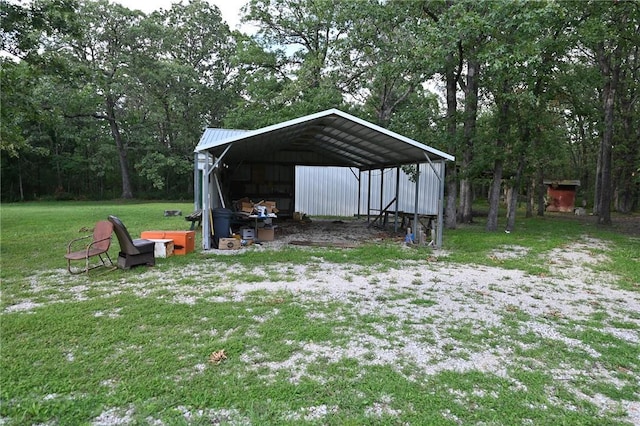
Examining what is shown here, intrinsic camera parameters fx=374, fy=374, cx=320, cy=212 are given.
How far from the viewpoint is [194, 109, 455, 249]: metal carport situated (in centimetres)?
766

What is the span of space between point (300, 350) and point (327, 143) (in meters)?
9.56

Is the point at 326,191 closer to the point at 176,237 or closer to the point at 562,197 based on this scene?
the point at 176,237

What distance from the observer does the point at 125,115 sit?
26.4 m

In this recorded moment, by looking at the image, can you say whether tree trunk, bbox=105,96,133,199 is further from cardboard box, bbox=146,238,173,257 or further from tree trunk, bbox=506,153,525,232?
tree trunk, bbox=506,153,525,232

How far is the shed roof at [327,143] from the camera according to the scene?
7.73 metres

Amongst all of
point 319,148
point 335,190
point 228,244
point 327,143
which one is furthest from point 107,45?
point 228,244

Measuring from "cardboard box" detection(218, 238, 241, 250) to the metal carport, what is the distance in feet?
0.85

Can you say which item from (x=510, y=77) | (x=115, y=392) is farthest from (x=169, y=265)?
(x=510, y=77)

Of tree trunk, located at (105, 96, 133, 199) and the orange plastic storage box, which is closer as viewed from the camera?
the orange plastic storage box

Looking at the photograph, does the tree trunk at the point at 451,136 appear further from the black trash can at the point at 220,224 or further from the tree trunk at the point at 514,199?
the black trash can at the point at 220,224

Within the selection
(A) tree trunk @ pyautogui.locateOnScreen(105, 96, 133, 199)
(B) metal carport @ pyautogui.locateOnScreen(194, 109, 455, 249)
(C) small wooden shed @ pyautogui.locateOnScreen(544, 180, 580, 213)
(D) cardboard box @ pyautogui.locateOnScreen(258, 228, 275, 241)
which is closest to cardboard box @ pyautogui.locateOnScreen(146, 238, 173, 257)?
(B) metal carport @ pyautogui.locateOnScreen(194, 109, 455, 249)

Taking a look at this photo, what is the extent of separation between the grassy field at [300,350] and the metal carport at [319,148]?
2.96 meters

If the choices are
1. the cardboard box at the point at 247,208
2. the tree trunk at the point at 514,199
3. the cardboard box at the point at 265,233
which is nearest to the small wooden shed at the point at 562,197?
the tree trunk at the point at 514,199

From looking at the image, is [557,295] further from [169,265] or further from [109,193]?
[109,193]
